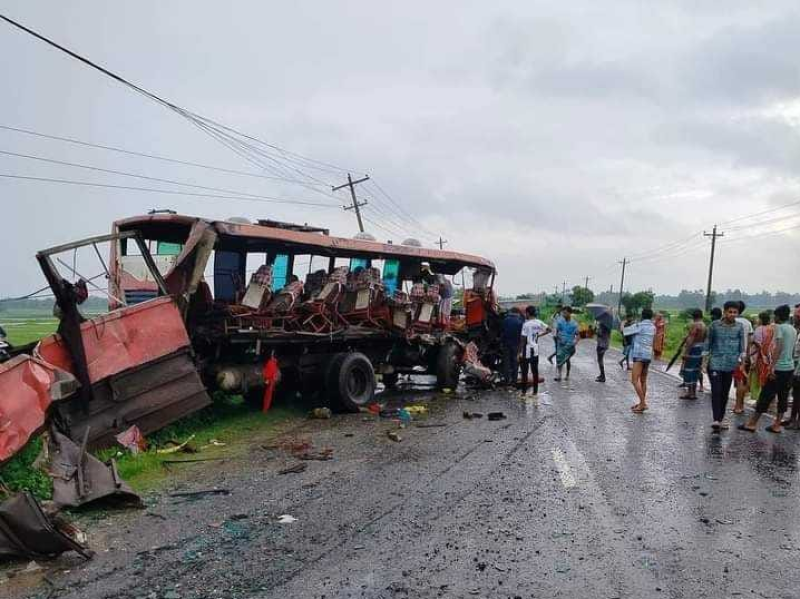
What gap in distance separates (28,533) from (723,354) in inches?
321

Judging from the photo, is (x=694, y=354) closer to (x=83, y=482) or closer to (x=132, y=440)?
(x=132, y=440)

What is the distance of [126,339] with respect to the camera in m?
7.14

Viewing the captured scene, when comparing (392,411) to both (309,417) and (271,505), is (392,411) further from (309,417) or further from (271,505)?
(271,505)

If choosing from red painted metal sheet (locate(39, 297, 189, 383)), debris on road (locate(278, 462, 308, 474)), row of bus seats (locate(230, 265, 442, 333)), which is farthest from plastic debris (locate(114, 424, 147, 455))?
row of bus seats (locate(230, 265, 442, 333))

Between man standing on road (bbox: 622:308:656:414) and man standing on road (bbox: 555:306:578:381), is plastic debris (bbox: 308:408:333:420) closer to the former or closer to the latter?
man standing on road (bbox: 622:308:656:414)

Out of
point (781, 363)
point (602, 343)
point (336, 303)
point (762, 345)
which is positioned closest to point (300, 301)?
point (336, 303)

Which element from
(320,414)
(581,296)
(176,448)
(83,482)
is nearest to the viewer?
(83,482)

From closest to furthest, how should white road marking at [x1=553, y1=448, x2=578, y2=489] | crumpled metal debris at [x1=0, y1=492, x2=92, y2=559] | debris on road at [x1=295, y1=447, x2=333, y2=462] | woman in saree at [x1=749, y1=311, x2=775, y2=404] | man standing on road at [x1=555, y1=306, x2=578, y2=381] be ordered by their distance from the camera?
crumpled metal debris at [x1=0, y1=492, x2=92, y2=559]
white road marking at [x1=553, y1=448, x2=578, y2=489]
debris on road at [x1=295, y1=447, x2=333, y2=462]
woman in saree at [x1=749, y1=311, x2=775, y2=404]
man standing on road at [x1=555, y1=306, x2=578, y2=381]

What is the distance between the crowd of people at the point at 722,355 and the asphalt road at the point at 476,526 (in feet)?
2.96

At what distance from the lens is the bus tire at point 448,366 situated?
13.5 meters

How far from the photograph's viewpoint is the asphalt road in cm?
396

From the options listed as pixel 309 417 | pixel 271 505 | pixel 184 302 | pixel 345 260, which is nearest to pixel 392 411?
pixel 309 417

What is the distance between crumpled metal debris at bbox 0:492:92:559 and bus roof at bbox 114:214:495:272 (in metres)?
4.58

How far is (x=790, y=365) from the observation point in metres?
8.56
